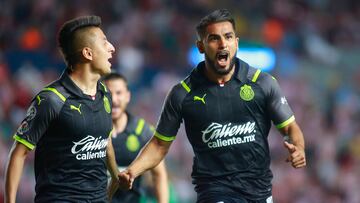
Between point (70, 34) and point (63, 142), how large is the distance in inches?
32.8

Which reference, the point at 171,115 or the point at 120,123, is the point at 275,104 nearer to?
the point at 171,115

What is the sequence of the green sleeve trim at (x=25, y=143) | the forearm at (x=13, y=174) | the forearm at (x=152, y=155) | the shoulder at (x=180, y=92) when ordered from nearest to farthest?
the forearm at (x=13, y=174) → the green sleeve trim at (x=25, y=143) → the shoulder at (x=180, y=92) → the forearm at (x=152, y=155)

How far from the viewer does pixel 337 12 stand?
17.5 m

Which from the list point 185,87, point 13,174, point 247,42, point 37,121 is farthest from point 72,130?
point 247,42

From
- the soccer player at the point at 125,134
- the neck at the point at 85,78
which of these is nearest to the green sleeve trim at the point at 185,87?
the neck at the point at 85,78

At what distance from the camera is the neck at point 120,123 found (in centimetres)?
955

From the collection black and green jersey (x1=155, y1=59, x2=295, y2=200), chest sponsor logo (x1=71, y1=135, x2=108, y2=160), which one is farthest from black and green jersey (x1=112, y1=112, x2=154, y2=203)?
chest sponsor logo (x1=71, y1=135, x2=108, y2=160)

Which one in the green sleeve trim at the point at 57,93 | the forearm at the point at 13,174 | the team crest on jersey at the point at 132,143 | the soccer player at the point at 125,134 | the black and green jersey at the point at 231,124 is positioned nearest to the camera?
the forearm at the point at 13,174

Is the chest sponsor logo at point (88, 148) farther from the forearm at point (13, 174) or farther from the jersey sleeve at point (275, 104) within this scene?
the jersey sleeve at point (275, 104)

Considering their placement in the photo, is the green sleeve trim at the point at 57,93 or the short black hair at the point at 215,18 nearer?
the green sleeve trim at the point at 57,93

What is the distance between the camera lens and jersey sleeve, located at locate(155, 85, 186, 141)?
7801mm

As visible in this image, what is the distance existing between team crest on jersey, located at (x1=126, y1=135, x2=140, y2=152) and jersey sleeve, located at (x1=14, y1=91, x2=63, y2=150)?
2.39 metres

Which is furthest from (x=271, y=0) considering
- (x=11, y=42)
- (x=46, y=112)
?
(x=46, y=112)

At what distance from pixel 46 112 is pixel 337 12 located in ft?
36.8
